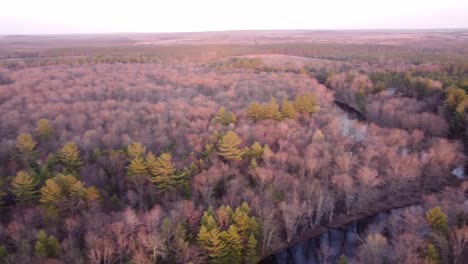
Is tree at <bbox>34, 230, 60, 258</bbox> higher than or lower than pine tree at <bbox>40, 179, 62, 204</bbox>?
lower

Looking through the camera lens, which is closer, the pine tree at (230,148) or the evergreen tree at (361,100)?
the pine tree at (230,148)

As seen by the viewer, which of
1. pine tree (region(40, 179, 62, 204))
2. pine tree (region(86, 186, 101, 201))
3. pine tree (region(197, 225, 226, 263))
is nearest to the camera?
pine tree (region(197, 225, 226, 263))

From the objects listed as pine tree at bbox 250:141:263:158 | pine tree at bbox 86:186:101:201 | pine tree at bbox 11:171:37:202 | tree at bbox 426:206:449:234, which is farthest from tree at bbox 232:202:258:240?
pine tree at bbox 11:171:37:202

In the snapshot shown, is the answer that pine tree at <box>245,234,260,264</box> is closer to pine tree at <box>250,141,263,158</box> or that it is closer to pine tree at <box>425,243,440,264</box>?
pine tree at <box>425,243,440,264</box>

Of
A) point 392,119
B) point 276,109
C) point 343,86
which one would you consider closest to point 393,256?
A: point 276,109

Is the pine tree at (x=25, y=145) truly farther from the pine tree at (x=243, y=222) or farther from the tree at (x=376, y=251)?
the tree at (x=376, y=251)

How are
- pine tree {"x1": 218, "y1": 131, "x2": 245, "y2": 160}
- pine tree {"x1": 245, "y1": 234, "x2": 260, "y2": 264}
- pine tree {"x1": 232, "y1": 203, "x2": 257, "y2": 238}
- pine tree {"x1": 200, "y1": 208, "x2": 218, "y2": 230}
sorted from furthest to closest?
pine tree {"x1": 218, "y1": 131, "x2": 245, "y2": 160}, pine tree {"x1": 232, "y1": 203, "x2": 257, "y2": 238}, pine tree {"x1": 245, "y1": 234, "x2": 260, "y2": 264}, pine tree {"x1": 200, "y1": 208, "x2": 218, "y2": 230}

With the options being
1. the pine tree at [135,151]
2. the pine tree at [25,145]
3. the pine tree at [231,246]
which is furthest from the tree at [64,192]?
the pine tree at [231,246]

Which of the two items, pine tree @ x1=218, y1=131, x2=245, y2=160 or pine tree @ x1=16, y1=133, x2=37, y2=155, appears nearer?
pine tree @ x1=218, y1=131, x2=245, y2=160
